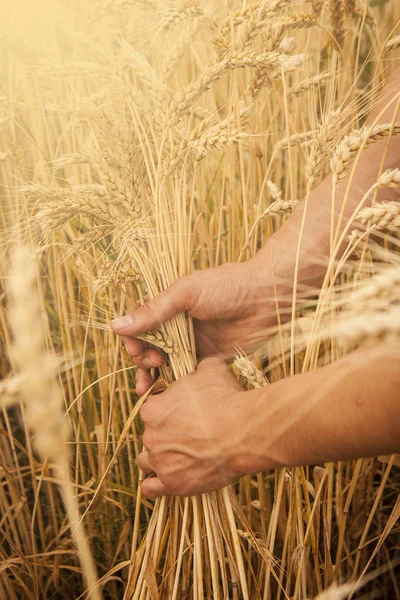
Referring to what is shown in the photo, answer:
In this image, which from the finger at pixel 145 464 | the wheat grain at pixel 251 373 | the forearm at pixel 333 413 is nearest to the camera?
the forearm at pixel 333 413

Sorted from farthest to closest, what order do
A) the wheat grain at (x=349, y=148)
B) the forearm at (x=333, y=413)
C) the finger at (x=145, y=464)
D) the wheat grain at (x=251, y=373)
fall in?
the finger at (x=145, y=464) < the wheat grain at (x=251, y=373) < the wheat grain at (x=349, y=148) < the forearm at (x=333, y=413)

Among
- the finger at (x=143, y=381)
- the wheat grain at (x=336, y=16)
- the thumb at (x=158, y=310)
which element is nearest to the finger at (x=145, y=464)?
the finger at (x=143, y=381)

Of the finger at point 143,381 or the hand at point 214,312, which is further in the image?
the finger at point 143,381

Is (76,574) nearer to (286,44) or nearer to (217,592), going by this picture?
(217,592)

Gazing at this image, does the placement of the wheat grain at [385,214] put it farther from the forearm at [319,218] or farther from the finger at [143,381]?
the finger at [143,381]

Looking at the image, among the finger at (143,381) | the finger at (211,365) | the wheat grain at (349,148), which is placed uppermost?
the wheat grain at (349,148)

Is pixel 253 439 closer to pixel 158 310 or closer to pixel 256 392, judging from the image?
pixel 256 392

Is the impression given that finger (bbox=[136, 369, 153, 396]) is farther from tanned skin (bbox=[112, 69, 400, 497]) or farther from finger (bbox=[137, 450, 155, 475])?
finger (bbox=[137, 450, 155, 475])

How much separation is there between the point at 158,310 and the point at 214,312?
164 millimetres

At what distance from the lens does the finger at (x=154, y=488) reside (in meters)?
0.76

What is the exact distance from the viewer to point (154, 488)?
30.3 inches

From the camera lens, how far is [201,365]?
0.79 metres

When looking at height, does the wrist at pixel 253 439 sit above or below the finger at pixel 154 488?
above

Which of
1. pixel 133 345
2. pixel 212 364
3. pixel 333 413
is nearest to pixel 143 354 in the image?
pixel 133 345
